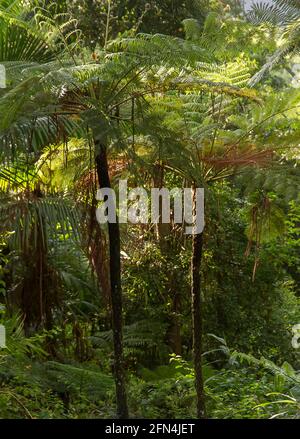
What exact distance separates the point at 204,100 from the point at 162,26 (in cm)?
556

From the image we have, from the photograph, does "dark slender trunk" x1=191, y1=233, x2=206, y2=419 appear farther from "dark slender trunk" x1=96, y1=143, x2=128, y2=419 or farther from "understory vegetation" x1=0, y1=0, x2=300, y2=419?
"dark slender trunk" x1=96, y1=143, x2=128, y2=419

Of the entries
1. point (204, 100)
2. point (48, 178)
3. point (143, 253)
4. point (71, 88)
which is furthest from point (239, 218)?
point (71, 88)

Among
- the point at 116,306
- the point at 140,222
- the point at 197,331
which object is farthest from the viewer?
the point at 140,222

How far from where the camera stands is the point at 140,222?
768 cm

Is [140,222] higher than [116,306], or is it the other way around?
[140,222]

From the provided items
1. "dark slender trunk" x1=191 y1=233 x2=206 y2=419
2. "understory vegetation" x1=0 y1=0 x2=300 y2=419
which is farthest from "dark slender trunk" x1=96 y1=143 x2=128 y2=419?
"dark slender trunk" x1=191 y1=233 x2=206 y2=419

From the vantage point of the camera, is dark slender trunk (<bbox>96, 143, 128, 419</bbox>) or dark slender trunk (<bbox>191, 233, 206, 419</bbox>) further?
dark slender trunk (<bbox>191, 233, 206, 419</bbox>)

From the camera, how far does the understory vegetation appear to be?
5383 mm

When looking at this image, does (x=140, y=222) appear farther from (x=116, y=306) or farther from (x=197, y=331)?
(x=116, y=306)

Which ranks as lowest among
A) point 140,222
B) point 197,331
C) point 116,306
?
point 197,331

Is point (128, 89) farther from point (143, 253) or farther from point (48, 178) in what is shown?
point (143, 253)

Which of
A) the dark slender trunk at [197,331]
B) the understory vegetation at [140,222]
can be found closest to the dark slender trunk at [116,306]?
the understory vegetation at [140,222]

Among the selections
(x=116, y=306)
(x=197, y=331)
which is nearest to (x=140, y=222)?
(x=197, y=331)

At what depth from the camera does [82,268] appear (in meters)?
8.55
